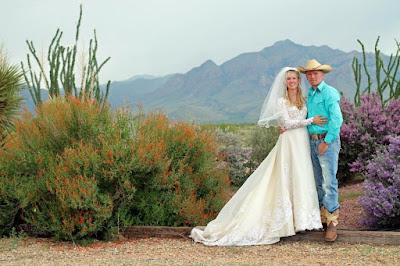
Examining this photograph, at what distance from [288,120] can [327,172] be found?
882 mm

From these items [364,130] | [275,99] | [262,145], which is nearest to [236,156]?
[262,145]

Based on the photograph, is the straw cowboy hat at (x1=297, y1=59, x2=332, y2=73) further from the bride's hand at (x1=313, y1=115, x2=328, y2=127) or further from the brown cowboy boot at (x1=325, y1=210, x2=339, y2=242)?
the brown cowboy boot at (x1=325, y1=210, x2=339, y2=242)

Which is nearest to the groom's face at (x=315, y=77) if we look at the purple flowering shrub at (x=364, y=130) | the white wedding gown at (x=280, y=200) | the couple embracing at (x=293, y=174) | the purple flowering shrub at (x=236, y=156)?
the couple embracing at (x=293, y=174)

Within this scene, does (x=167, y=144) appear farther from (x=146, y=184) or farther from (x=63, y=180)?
(x=63, y=180)

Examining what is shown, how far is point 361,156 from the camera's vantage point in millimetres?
11938

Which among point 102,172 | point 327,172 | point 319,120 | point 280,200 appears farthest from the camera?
point 102,172

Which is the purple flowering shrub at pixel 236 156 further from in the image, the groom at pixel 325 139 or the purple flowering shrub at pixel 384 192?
the groom at pixel 325 139

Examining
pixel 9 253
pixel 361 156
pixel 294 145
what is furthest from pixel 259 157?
pixel 9 253

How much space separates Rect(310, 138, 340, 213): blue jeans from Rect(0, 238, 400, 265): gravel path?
0.64 m

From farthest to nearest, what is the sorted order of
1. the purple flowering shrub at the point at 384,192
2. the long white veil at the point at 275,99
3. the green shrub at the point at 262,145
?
the green shrub at the point at 262,145 → the purple flowering shrub at the point at 384,192 → the long white veil at the point at 275,99

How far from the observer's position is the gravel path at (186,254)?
6063 mm

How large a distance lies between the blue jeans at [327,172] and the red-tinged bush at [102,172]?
1.98m

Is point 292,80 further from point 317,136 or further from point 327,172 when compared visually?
point 327,172

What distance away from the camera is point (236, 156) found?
14.2 meters
